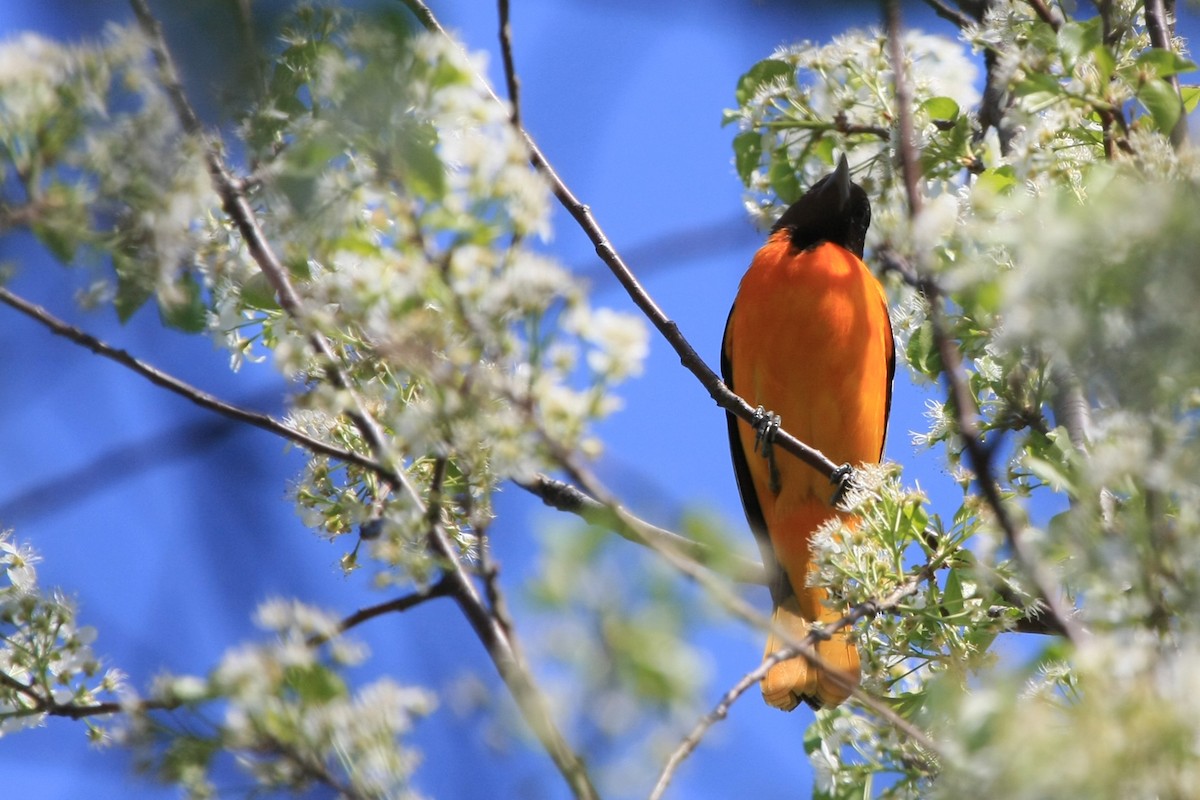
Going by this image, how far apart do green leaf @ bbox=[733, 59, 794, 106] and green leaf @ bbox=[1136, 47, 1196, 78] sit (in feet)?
4.12

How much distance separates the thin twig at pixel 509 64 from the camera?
221cm

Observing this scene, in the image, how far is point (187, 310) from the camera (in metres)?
2.51

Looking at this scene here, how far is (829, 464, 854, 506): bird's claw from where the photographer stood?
4086 mm

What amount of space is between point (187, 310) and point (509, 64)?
0.79m

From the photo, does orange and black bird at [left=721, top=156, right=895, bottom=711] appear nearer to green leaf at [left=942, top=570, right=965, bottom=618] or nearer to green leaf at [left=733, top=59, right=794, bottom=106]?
green leaf at [left=733, top=59, right=794, bottom=106]

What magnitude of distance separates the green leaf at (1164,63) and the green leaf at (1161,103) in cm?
2

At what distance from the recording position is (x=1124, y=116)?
2.85 metres

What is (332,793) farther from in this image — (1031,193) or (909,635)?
(1031,193)

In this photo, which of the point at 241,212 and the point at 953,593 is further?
the point at 953,593

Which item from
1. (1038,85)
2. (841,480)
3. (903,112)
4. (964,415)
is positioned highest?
(841,480)

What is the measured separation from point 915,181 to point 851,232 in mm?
4139

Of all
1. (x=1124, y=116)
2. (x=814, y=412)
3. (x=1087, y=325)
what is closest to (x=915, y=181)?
(x=1087, y=325)

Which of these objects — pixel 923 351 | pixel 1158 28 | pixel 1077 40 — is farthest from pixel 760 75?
pixel 1077 40

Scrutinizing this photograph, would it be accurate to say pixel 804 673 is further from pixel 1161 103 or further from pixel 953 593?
pixel 1161 103
